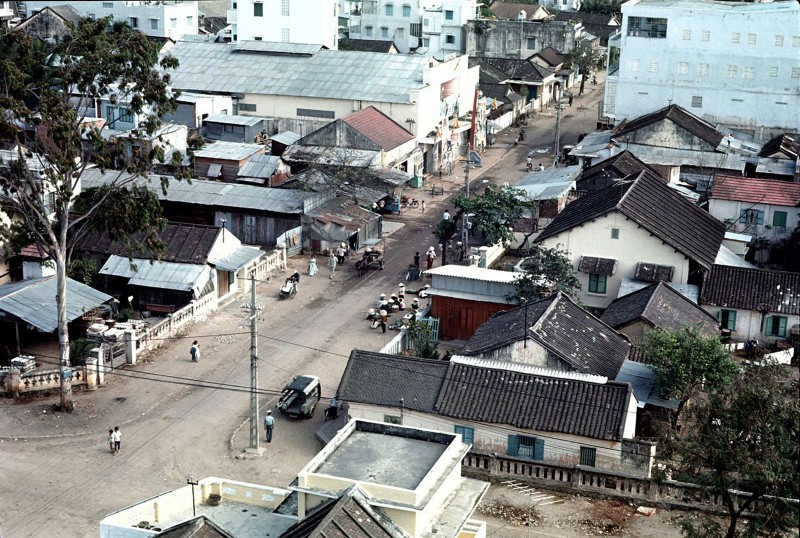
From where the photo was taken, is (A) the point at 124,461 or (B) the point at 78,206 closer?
(A) the point at 124,461

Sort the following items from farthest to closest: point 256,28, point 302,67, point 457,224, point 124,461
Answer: point 256,28 < point 302,67 < point 457,224 < point 124,461

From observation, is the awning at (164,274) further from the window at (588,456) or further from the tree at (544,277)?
the window at (588,456)

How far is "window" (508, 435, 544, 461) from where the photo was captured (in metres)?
36.6

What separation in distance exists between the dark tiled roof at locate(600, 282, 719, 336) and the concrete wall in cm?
276

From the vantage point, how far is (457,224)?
61.2 m

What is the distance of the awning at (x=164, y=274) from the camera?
49688 mm

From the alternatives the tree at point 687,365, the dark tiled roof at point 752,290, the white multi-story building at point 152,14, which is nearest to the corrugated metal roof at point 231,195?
the dark tiled roof at point 752,290

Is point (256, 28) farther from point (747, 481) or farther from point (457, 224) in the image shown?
point (747, 481)

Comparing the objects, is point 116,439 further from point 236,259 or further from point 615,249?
point 615,249

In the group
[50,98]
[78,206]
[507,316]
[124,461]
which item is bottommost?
[124,461]

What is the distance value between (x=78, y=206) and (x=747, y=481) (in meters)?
28.3

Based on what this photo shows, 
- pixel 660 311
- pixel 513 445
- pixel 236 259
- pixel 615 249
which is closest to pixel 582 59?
pixel 615 249

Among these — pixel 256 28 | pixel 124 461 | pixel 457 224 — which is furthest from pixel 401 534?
pixel 256 28

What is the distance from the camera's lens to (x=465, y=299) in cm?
4778
